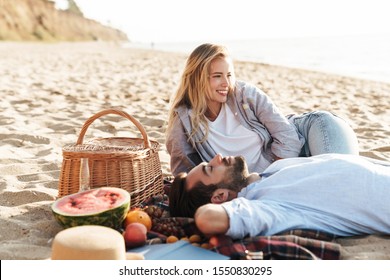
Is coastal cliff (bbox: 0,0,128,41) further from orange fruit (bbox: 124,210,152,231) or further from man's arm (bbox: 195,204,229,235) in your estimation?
man's arm (bbox: 195,204,229,235)

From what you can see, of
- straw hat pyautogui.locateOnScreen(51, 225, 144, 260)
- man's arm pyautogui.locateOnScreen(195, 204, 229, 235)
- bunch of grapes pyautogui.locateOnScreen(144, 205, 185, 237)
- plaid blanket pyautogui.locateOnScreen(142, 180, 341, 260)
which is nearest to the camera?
straw hat pyautogui.locateOnScreen(51, 225, 144, 260)

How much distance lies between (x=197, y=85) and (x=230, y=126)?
1.39 ft

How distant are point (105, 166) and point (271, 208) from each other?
46.4 inches

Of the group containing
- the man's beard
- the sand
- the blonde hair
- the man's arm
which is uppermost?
the blonde hair

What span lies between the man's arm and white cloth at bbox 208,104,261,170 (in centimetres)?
129

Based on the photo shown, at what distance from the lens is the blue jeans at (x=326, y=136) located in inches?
150

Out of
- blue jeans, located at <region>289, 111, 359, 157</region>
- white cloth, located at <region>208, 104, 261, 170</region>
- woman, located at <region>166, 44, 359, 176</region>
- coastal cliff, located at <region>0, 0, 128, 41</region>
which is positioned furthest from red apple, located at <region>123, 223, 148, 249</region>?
coastal cliff, located at <region>0, 0, 128, 41</region>

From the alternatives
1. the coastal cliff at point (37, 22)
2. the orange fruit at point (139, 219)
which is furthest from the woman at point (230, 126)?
the coastal cliff at point (37, 22)

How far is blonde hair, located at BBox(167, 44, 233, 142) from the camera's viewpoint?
12.9ft

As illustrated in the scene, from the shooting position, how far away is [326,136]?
3852 mm

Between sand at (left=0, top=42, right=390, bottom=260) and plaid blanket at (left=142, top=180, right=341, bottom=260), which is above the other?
plaid blanket at (left=142, top=180, right=341, bottom=260)

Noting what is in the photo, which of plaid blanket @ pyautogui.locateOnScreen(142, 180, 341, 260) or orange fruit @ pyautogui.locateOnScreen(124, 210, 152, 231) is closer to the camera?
plaid blanket @ pyautogui.locateOnScreen(142, 180, 341, 260)

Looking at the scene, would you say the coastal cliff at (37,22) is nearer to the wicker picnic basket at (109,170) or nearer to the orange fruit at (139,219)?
the wicker picnic basket at (109,170)

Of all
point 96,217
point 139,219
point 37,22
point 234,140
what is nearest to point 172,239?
point 139,219
